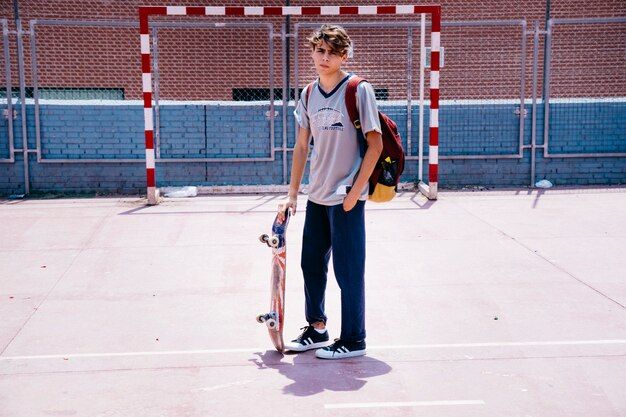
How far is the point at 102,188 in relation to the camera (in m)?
12.6

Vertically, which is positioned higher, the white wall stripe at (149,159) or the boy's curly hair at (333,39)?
the boy's curly hair at (333,39)

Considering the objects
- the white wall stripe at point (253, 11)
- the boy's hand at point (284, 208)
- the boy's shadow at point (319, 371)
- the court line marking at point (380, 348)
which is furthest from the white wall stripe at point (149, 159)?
the boy's shadow at point (319, 371)

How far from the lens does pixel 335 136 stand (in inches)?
193

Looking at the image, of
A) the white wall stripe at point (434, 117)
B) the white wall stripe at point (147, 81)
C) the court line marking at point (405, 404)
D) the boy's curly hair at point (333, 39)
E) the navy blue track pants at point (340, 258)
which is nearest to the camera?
the court line marking at point (405, 404)

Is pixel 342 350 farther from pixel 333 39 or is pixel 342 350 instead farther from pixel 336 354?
pixel 333 39

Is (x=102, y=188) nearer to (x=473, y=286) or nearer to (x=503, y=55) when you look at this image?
(x=473, y=286)

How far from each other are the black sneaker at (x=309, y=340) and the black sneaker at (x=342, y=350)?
0.46 feet

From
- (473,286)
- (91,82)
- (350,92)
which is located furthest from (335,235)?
(91,82)

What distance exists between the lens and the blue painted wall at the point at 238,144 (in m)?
12.5

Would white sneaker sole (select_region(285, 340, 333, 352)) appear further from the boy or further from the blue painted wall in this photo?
the blue painted wall

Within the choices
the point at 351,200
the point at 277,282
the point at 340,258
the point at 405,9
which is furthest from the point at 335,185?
the point at 405,9

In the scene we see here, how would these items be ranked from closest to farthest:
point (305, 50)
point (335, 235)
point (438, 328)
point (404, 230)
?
point (335, 235), point (438, 328), point (404, 230), point (305, 50)

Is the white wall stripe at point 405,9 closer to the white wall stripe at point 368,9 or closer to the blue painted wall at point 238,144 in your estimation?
the white wall stripe at point 368,9

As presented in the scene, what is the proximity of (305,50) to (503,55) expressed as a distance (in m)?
4.59
